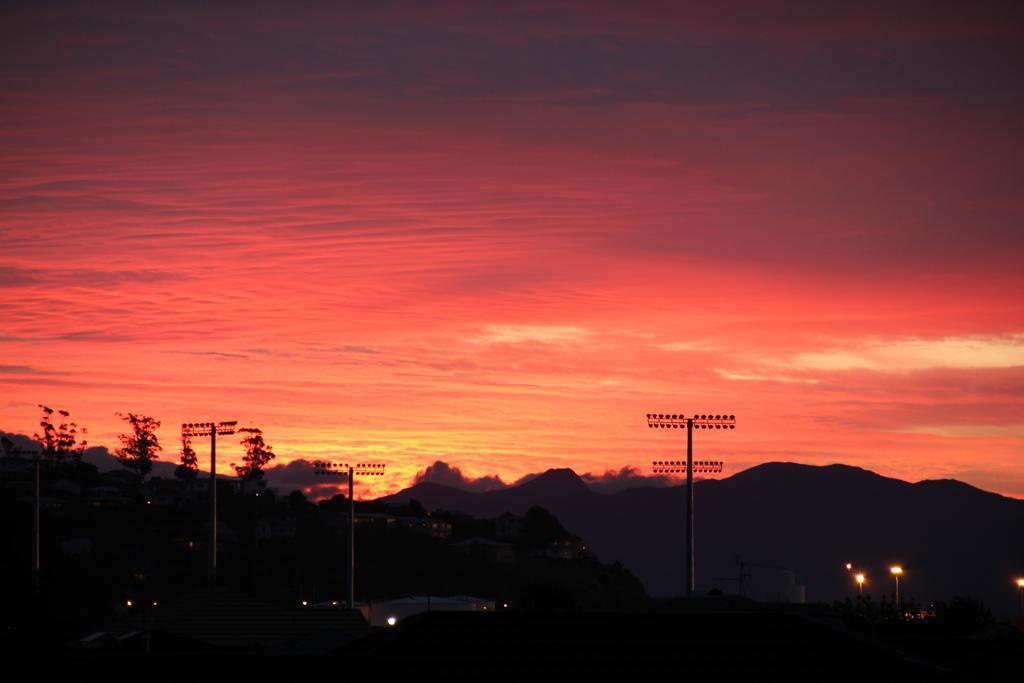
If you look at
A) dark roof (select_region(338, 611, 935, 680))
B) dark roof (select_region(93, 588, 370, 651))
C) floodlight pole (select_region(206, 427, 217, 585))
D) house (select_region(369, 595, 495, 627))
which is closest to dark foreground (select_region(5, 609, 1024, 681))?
dark roof (select_region(338, 611, 935, 680))

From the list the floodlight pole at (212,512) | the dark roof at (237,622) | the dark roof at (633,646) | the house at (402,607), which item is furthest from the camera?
the house at (402,607)

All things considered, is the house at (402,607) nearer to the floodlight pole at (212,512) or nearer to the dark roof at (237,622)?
the floodlight pole at (212,512)

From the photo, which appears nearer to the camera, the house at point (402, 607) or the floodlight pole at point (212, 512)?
the floodlight pole at point (212, 512)

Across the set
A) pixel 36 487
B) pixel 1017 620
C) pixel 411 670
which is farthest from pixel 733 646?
pixel 36 487

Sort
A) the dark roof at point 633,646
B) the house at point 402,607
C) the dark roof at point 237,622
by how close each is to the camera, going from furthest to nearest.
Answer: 1. the house at point 402,607
2. the dark roof at point 237,622
3. the dark roof at point 633,646

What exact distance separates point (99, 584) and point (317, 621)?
372 feet

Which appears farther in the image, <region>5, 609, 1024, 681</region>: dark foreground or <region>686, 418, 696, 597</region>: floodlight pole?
<region>686, 418, 696, 597</region>: floodlight pole

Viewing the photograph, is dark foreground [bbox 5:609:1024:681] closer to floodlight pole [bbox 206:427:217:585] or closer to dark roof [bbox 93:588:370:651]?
dark roof [bbox 93:588:370:651]

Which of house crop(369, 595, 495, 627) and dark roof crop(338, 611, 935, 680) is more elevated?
dark roof crop(338, 611, 935, 680)

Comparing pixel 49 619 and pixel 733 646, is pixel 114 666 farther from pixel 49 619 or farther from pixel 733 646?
pixel 733 646

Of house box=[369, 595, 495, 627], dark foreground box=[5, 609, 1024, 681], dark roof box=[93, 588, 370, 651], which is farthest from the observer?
house box=[369, 595, 495, 627]

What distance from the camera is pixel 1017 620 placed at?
54.9 m

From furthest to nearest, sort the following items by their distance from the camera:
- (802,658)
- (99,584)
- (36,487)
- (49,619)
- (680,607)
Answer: (99,584) < (36,487) < (680,607) < (49,619) < (802,658)

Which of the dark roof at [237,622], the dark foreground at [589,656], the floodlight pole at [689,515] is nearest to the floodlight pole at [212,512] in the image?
the dark roof at [237,622]
